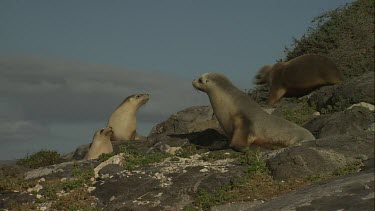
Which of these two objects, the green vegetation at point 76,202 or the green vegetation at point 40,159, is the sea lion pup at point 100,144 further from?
the green vegetation at point 76,202

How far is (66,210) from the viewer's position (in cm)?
1095

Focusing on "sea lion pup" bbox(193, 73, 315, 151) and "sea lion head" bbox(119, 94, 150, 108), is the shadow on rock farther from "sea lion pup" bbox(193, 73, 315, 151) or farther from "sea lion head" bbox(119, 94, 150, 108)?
"sea lion head" bbox(119, 94, 150, 108)

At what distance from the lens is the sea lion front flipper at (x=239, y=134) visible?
13.1m

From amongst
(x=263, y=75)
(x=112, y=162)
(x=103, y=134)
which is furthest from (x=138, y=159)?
(x=263, y=75)

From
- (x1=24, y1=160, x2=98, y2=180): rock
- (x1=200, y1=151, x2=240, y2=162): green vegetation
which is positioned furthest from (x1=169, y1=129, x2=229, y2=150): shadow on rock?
(x1=24, y1=160, x2=98, y2=180): rock

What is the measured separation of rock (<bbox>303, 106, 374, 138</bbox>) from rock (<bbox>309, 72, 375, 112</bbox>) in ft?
5.23

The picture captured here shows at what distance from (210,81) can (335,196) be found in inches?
317

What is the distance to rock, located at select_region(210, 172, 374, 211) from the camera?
6832mm

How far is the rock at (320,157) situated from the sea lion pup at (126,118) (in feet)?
34.9

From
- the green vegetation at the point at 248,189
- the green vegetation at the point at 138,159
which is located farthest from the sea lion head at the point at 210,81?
the green vegetation at the point at 248,189

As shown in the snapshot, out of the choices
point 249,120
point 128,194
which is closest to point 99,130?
point 249,120

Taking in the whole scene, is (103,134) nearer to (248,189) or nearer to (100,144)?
(100,144)

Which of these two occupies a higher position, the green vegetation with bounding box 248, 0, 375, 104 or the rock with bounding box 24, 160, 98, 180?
the green vegetation with bounding box 248, 0, 375, 104

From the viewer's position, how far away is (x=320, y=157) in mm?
10711
